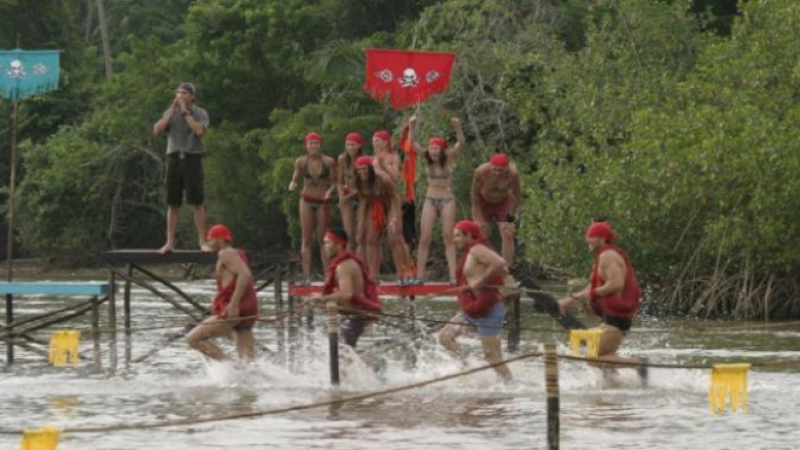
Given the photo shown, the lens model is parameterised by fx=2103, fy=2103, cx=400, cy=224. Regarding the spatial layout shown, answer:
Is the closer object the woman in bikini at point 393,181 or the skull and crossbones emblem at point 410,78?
the woman in bikini at point 393,181

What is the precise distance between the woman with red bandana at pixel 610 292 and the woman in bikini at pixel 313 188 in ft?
16.3

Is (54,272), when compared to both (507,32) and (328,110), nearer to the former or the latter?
(328,110)

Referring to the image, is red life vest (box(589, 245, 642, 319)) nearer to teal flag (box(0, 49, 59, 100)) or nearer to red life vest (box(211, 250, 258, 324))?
red life vest (box(211, 250, 258, 324))

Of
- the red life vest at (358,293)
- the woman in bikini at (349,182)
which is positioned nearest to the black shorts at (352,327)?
the red life vest at (358,293)

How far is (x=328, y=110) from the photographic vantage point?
172 ft

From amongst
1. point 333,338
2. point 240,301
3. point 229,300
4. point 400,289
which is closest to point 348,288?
point 240,301

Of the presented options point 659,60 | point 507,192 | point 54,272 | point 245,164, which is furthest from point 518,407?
point 54,272

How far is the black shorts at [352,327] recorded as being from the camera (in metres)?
22.4

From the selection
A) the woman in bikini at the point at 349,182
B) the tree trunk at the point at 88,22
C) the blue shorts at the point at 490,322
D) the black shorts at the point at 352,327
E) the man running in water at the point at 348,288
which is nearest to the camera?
the blue shorts at the point at 490,322

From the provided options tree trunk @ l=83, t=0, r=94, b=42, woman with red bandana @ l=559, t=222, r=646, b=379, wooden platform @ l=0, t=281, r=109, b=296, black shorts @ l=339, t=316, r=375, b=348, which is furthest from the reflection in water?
tree trunk @ l=83, t=0, r=94, b=42

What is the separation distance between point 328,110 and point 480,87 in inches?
363

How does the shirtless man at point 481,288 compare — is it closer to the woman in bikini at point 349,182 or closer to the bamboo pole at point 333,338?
the bamboo pole at point 333,338

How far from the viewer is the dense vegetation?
35.5 m

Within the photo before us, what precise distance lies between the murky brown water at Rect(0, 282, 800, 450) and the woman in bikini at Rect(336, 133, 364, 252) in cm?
160
